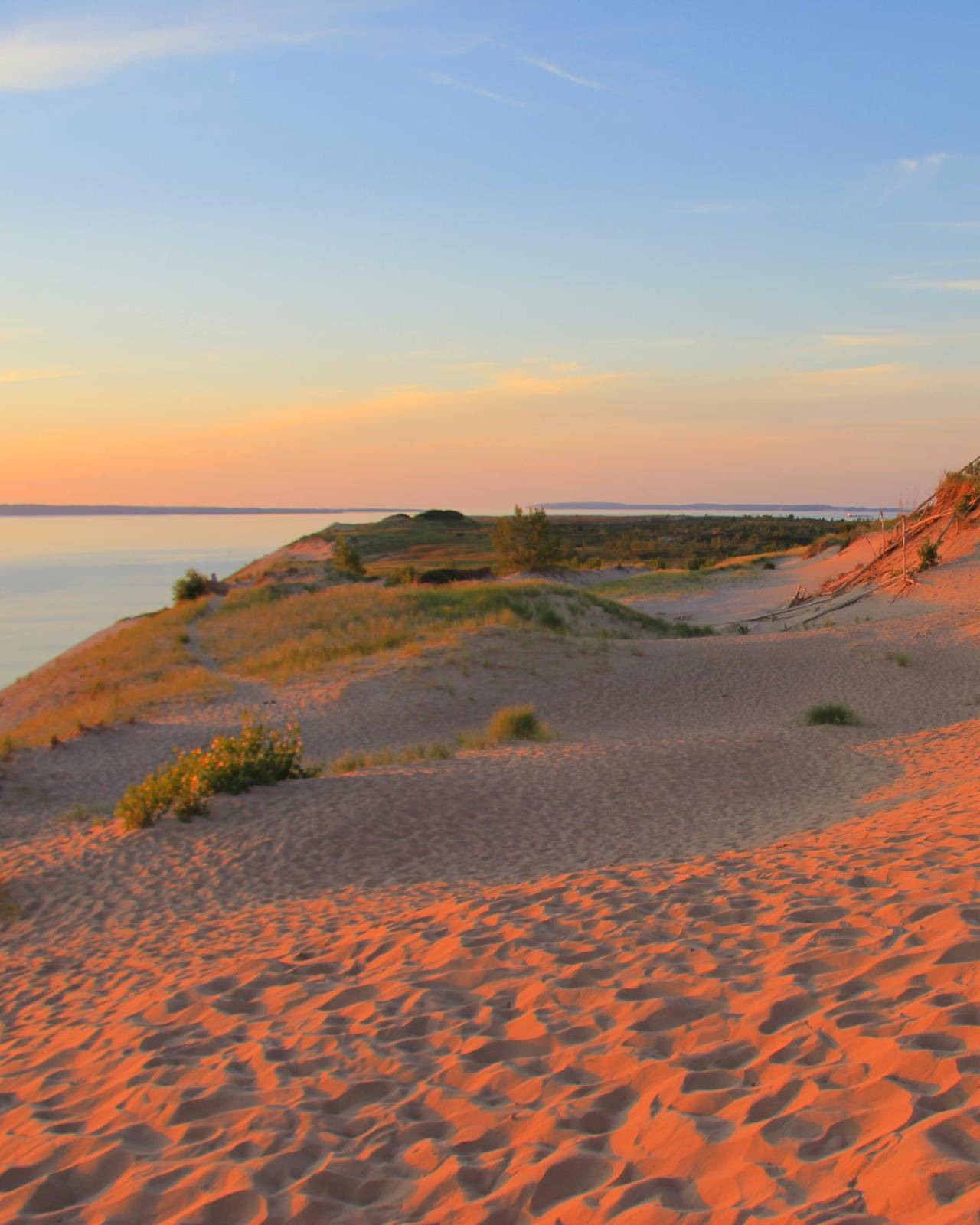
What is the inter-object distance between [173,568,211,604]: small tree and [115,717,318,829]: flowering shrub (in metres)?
29.2

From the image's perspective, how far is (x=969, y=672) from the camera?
2092 centimetres

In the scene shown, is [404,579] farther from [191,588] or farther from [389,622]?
[389,622]

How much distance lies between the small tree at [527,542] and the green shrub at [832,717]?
3504 centimetres

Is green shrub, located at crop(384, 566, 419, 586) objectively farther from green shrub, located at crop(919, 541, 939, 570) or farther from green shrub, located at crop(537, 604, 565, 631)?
green shrub, located at crop(919, 541, 939, 570)

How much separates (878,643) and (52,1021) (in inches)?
819

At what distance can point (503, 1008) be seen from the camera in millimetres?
5125

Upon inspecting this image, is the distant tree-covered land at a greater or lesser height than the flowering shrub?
greater

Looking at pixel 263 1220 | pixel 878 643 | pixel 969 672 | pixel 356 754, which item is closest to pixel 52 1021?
pixel 263 1220

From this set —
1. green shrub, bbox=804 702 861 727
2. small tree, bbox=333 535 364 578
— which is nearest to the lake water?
small tree, bbox=333 535 364 578

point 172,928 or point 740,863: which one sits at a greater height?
point 740,863

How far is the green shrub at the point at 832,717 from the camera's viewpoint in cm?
1695

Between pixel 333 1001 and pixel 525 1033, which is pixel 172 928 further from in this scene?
pixel 525 1033

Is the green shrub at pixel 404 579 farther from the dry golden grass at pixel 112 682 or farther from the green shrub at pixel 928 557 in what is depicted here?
the green shrub at pixel 928 557

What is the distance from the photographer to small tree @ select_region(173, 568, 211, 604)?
4169 centimetres
